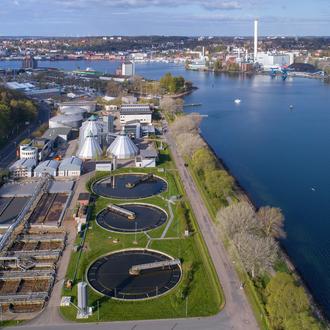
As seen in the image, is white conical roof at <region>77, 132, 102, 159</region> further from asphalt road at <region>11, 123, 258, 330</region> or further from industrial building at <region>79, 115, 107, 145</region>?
asphalt road at <region>11, 123, 258, 330</region>

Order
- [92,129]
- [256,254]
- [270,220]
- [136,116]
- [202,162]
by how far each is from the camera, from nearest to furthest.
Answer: [256,254]
[270,220]
[202,162]
[92,129]
[136,116]

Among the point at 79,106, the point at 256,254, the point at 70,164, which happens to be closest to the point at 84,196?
the point at 70,164

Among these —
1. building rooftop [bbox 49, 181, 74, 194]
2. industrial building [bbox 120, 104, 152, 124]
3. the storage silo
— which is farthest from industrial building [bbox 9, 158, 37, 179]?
industrial building [bbox 120, 104, 152, 124]

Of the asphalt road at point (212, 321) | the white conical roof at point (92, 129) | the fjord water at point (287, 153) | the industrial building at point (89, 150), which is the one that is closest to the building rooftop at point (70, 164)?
the industrial building at point (89, 150)

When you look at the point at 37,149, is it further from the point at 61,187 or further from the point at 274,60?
the point at 274,60

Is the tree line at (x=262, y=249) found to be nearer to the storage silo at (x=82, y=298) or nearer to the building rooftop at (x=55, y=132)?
the storage silo at (x=82, y=298)

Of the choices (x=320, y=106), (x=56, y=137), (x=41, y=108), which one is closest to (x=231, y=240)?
(x=56, y=137)
